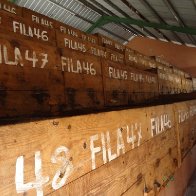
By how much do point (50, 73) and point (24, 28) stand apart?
2.11 feet

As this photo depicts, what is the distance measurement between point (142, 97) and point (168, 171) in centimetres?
172

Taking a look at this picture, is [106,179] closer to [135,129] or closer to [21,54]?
[135,129]

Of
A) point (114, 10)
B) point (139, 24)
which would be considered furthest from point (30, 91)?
point (139, 24)

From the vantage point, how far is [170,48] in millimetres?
13836

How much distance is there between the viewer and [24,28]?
268 centimetres

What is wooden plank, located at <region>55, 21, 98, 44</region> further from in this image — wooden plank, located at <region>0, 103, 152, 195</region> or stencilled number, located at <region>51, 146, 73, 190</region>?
stencilled number, located at <region>51, 146, 73, 190</region>

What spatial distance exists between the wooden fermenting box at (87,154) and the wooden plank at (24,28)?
49.4 inches

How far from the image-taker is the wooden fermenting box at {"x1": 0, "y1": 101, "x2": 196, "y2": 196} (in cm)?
82

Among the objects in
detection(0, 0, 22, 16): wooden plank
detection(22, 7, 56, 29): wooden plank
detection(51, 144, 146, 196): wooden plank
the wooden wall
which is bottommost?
detection(51, 144, 146, 196): wooden plank

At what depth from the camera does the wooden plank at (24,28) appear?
2547mm

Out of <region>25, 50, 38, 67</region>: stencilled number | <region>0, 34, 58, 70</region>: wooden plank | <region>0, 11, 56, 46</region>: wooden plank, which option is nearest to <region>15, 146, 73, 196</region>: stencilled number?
<region>0, 34, 58, 70</region>: wooden plank

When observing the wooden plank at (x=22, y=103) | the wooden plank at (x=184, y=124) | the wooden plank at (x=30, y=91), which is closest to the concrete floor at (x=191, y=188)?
the wooden plank at (x=184, y=124)

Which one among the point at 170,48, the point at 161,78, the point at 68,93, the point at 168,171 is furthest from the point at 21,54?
the point at 170,48

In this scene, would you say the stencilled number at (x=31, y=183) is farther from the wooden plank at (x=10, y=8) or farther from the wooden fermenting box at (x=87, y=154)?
the wooden plank at (x=10, y=8)
